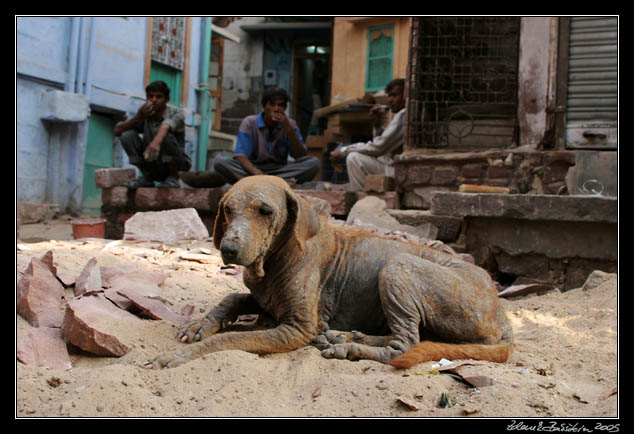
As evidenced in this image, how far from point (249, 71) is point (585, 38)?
16.4 meters

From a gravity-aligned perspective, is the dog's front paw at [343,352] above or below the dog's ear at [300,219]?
below

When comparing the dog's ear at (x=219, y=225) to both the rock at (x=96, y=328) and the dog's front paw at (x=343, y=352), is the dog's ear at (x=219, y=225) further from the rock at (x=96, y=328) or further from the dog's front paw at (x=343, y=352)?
the dog's front paw at (x=343, y=352)

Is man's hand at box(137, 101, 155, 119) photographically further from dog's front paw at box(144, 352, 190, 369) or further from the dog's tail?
the dog's tail

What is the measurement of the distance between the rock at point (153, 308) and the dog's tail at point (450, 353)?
57.4 inches

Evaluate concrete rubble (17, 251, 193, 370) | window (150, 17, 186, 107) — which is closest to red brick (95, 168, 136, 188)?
concrete rubble (17, 251, 193, 370)

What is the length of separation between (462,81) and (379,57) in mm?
9625

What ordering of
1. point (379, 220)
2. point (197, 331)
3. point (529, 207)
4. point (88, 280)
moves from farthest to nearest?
point (379, 220), point (529, 207), point (88, 280), point (197, 331)

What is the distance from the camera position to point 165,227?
6.43 meters

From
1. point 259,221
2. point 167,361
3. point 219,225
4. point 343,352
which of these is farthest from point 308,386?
point 219,225

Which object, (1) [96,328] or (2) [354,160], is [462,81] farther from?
(1) [96,328]

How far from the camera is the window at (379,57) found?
1723 cm

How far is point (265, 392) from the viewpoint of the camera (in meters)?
2.56

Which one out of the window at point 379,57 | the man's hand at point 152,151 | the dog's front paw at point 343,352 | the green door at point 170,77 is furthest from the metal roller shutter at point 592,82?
the green door at point 170,77

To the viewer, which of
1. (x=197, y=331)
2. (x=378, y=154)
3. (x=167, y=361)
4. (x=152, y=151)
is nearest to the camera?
(x=167, y=361)
